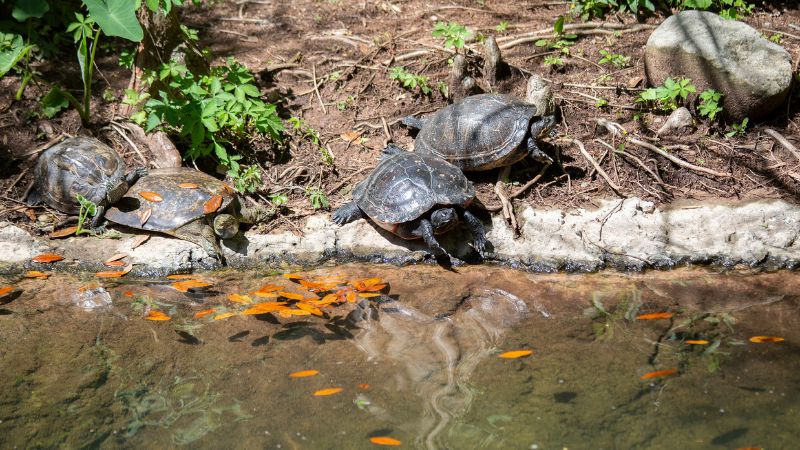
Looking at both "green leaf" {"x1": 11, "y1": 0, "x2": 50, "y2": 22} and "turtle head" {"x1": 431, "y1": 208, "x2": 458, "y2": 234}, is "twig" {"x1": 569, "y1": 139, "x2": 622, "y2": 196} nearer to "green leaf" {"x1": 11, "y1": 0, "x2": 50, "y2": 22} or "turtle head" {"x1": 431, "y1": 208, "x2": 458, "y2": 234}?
"turtle head" {"x1": 431, "y1": 208, "x2": 458, "y2": 234}

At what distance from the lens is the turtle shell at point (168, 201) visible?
5727 millimetres

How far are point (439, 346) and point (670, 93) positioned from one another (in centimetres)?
395

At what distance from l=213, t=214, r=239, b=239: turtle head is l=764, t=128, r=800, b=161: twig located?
5.24m

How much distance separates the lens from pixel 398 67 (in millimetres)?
7465

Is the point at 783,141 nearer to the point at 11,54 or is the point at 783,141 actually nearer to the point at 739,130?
the point at 739,130

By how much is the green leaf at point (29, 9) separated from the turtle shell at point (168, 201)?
2255 mm

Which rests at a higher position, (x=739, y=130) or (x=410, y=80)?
(x=410, y=80)

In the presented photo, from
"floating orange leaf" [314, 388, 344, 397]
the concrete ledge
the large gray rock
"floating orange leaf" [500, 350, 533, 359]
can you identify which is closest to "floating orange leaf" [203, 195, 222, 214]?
the concrete ledge

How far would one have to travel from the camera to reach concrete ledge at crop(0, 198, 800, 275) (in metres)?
5.45

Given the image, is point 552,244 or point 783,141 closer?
point 552,244

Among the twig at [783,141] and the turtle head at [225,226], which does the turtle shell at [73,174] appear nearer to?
the turtle head at [225,226]

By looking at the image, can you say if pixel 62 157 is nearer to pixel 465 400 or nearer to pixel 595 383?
pixel 465 400

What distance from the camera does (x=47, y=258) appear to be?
5543 mm

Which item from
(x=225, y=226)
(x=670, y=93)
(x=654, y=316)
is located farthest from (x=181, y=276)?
(x=670, y=93)
